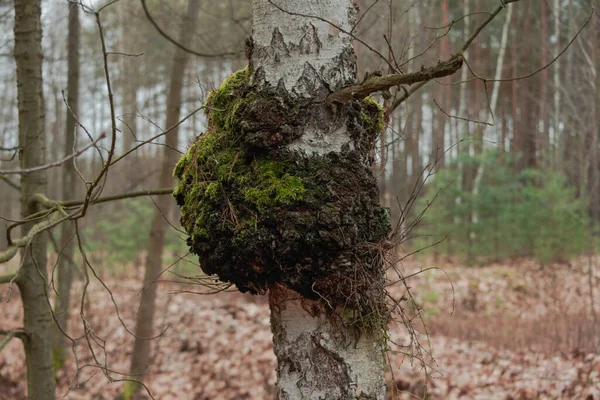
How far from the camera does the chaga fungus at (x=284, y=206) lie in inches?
65.4

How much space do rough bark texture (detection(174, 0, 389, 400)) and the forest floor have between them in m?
2.88

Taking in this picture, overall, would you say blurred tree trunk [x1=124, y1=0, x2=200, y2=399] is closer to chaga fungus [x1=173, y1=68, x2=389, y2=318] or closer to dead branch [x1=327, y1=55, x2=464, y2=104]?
chaga fungus [x1=173, y1=68, x2=389, y2=318]

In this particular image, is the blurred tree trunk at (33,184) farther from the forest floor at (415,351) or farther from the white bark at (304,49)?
the white bark at (304,49)

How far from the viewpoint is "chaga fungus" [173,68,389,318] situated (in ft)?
5.45

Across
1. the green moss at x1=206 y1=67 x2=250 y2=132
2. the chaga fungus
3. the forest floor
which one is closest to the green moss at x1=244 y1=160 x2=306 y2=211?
the chaga fungus

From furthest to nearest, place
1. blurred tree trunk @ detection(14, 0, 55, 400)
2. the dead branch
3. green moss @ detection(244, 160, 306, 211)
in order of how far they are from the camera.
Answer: blurred tree trunk @ detection(14, 0, 55, 400), green moss @ detection(244, 160, 306, 211), the dead branch

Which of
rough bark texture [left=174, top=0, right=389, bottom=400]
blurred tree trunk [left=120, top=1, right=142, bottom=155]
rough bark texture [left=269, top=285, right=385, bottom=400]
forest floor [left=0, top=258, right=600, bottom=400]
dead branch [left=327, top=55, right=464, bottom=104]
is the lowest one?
forest floor [left=0, top=258, right=600, bottom=400]

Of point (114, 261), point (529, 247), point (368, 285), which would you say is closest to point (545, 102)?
point (529, 247)

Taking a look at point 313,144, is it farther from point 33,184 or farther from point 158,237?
point 158,237

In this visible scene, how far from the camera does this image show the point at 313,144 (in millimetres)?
1756

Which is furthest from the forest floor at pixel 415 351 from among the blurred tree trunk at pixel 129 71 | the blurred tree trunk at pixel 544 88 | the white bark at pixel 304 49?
the blurred tree trunk at pixel 544 88

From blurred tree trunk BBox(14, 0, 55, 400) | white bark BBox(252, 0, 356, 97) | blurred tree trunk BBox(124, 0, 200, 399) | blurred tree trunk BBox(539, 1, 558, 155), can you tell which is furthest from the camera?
blurred tree trunk BBox(539, 1, 558, 155)

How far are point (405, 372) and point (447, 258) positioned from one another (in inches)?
310

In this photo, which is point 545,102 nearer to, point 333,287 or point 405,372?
point 405,372
